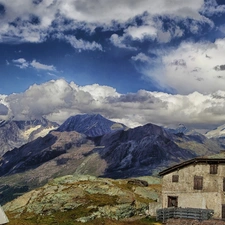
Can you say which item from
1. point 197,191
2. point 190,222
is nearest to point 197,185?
point 197,191

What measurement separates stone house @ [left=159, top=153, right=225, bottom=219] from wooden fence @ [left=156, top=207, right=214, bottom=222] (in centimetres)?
409

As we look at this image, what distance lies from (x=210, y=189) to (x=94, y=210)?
23.6 meters

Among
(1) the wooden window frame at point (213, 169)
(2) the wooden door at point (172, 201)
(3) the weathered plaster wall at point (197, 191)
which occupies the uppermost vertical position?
(1) the wooden window frame at point (213, 169)

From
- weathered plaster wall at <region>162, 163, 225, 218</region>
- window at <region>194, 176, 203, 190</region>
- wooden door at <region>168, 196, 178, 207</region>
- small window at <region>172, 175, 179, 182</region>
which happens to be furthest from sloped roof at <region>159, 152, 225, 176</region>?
wooden door at <region>168, 196, 178, 207</region>

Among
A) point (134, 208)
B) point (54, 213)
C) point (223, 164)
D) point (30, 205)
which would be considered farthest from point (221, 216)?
point (30, 205)

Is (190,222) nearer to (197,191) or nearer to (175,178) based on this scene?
(197,191)

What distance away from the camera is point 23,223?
57500 millimetres

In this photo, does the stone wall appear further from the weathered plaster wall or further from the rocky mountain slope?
the rocky mountain slope

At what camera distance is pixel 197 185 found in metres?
64.1

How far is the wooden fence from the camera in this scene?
55.8 meters

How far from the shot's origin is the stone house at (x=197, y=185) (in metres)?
62.0

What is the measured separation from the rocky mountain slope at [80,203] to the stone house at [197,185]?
5.15 metres

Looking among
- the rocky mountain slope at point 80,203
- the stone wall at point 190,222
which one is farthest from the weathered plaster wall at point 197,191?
the stone wall at point 190,222

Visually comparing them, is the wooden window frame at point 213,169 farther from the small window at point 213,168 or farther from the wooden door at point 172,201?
the wooden door at point 172,201
